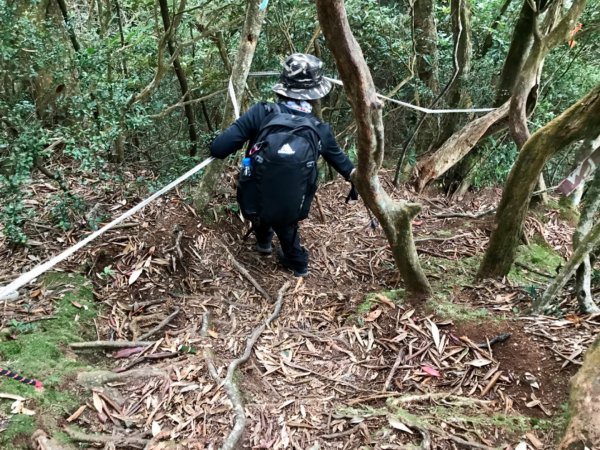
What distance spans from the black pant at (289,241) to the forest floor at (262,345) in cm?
15

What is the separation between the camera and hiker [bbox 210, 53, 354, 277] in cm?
359

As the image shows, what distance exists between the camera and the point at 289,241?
13.8 ft

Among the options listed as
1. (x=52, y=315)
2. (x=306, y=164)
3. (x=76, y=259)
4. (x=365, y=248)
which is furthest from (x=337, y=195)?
(x=52, y=315)

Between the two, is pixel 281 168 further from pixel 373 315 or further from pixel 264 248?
pixel 373 315

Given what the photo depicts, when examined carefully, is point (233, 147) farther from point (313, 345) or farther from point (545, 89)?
point (545, 89)

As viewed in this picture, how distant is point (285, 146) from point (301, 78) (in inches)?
23.1

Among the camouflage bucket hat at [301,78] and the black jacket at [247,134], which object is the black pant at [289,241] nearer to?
the black jacket at [247,134]

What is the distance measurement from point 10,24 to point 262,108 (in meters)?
1.94

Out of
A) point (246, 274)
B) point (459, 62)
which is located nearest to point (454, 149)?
point (459, 62)

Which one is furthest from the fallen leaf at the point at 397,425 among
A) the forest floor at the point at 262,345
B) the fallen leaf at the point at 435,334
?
the fallen leaf at the point at 435,334

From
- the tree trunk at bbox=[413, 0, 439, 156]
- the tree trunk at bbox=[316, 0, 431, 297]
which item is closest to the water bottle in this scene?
the tree trunk at bbox=[316, 0, 431, 297]

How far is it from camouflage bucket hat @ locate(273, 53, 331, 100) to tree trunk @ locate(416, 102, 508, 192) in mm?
2932

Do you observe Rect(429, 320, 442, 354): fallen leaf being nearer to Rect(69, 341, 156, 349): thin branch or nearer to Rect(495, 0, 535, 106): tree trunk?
Rect(69, 341, 156, 349): thin branch

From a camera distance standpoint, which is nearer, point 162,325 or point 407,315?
point 162,325
